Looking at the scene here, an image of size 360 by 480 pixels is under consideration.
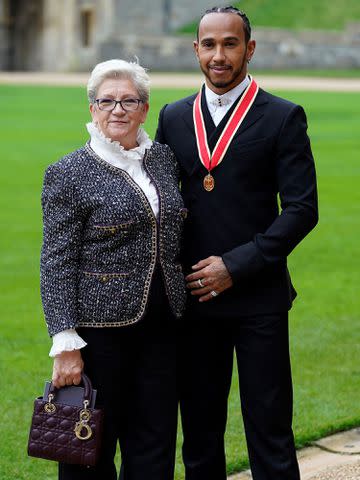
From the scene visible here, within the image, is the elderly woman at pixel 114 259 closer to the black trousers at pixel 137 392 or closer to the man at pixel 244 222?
the black trousers at pixel 137 392

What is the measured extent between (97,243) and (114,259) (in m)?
0.08

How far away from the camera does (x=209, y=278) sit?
159 inches

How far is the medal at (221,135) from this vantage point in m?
4.09

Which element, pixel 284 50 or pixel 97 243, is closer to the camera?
Result: pixel 97 243

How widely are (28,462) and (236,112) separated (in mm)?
2091

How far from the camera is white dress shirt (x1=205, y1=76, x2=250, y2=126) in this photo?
163 inches

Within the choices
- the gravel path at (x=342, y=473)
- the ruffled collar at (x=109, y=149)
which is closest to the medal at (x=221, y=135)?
the ruffled collar at (x=109, y=149)

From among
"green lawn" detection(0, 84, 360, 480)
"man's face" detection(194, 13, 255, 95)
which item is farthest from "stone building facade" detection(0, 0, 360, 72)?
"man's face" detection(194, 13, 255, 95)

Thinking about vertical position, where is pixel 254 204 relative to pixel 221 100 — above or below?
below

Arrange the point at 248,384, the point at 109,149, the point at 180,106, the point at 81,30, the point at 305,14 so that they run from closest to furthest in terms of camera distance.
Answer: the point at 109,149 → the point at 248,384 → the point at 180,106 → the point at 81,30 → the point at 305,14

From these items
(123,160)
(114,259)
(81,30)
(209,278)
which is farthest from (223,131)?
(81,30)

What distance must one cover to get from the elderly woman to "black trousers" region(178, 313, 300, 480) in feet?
0.76

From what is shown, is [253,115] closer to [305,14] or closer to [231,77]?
[231,77]

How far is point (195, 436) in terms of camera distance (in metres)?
4.33
